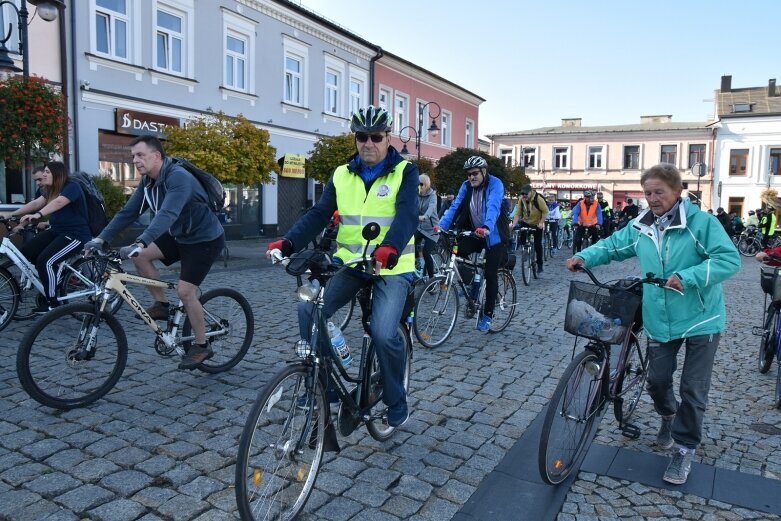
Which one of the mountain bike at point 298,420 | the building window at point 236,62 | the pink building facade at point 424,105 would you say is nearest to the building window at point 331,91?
the pink building facade at point 424,105

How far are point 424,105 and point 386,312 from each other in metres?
24.4

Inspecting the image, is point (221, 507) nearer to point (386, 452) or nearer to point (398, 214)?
point (386, 452)

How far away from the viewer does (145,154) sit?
4617 mm

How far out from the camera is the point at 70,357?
164 inches

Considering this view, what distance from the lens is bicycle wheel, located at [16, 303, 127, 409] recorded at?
12.9 ft

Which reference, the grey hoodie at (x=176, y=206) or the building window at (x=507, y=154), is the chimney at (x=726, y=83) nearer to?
the building window at (x=507, y=154)

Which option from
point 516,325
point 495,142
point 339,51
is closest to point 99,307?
point 516,325

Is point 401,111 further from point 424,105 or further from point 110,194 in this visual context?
point 110,194

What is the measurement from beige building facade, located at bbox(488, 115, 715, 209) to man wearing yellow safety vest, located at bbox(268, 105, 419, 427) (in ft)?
155

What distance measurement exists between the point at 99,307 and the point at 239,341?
1318 millimetres

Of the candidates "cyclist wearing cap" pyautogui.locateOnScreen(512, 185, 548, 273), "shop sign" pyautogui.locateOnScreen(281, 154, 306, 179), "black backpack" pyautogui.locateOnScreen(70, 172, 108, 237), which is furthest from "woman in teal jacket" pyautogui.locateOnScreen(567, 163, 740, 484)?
"shop sign" pyautogui.locateOnScreen(281, 154, 306, 179)

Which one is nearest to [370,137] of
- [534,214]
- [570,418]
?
[570,418]

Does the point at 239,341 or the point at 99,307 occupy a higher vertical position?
the point at 99,307

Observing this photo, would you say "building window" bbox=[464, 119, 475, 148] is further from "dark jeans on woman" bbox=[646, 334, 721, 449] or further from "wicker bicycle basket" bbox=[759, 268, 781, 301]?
"dark jeans on woman" bbox=[646, 334, 721, 449]
